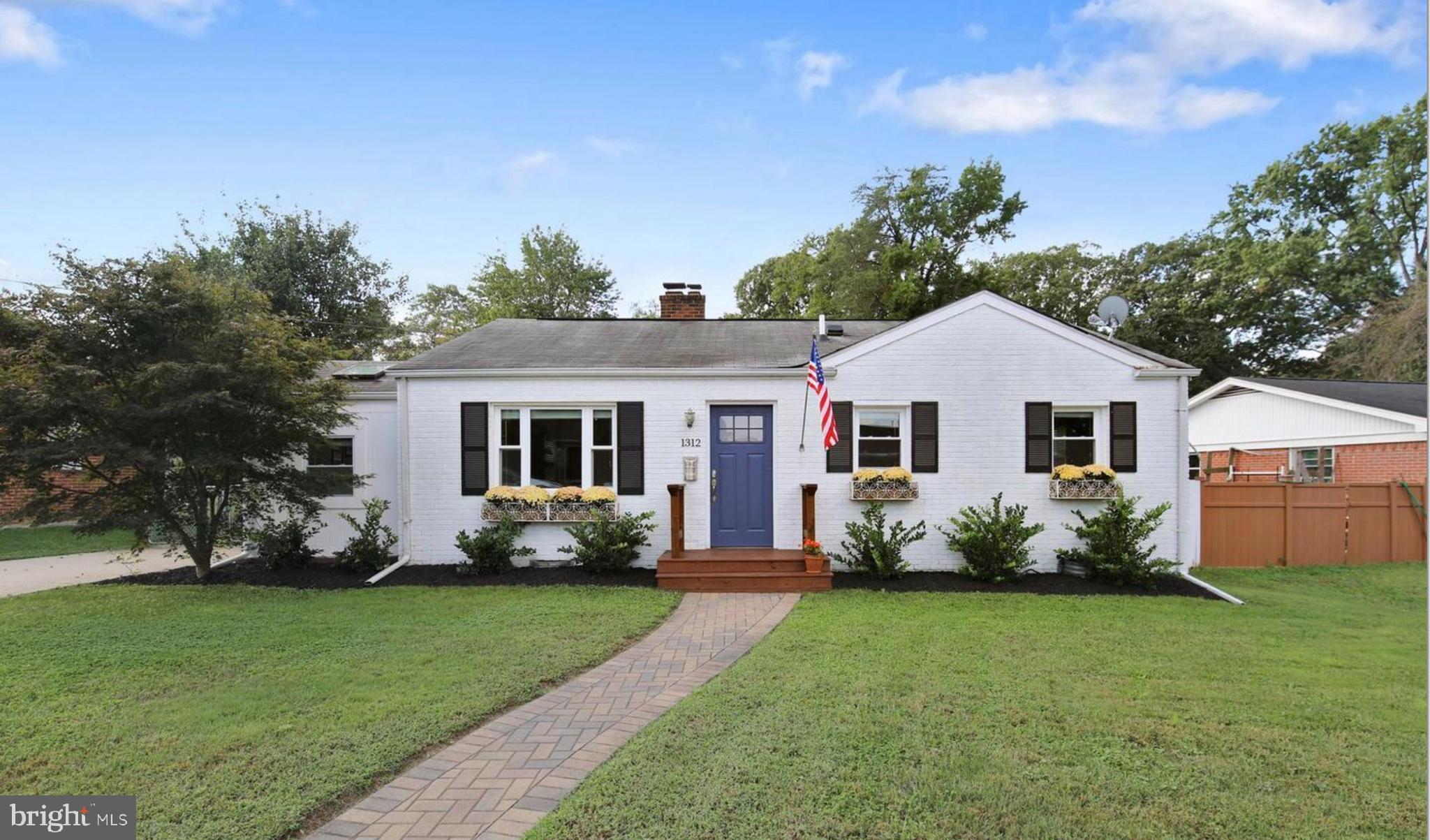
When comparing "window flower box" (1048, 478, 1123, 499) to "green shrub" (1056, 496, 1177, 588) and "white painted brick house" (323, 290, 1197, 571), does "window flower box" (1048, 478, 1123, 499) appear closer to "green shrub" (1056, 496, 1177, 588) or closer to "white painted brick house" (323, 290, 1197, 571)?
"white painted brick house" (323, 290, 1197, 571)

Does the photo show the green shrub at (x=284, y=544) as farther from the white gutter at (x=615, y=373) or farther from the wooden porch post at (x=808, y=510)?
the wooden porch post at (x=808, y=510)

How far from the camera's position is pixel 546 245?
32.6 metres

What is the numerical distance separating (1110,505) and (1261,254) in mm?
23826

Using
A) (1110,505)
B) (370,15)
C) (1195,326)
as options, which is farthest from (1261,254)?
(370,15)

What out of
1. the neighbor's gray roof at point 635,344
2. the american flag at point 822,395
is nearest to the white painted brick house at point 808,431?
the neighbor's gray roof at point 635,344

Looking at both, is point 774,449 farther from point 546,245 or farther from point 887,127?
point 546,245

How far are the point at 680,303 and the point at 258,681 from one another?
31.8 ft

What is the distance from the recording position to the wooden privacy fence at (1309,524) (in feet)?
35.5

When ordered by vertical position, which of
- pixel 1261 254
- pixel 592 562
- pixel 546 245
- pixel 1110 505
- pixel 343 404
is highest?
pixel 546 245

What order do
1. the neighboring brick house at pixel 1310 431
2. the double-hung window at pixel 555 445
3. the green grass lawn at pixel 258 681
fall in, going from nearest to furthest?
the green grass lawn at pixel 258 681
the double-hung window at pixel 555 445
the neighboring brick house at pixel 1310 431

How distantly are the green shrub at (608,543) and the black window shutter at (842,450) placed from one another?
102 inches

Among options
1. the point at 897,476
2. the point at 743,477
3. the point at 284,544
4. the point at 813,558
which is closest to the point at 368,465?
the point at 284,544

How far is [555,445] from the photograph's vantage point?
32.1 ft

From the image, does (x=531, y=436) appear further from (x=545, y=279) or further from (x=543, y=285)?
(x=545, y=279)
